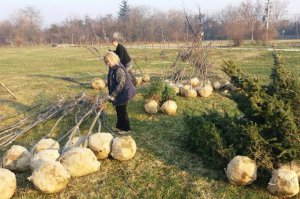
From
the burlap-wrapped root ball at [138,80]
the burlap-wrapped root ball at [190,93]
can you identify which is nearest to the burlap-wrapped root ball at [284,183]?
the burlap-wrapped root ball at [190,93]

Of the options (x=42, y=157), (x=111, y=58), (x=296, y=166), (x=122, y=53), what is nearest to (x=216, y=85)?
(x=122, y=53)

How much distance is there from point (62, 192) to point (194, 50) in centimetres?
875

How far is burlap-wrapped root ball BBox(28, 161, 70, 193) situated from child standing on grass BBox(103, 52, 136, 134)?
2.11 m

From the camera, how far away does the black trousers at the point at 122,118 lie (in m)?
6.87

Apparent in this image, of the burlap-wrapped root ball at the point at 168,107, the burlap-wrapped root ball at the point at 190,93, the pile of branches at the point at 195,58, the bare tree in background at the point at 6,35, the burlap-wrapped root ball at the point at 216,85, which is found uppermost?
the bare tree in background at the point at 6,35

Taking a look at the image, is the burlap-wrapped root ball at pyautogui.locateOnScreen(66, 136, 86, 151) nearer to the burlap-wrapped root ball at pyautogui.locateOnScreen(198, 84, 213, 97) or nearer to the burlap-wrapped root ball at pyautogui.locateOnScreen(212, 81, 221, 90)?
the burlap-wrapped root ball at pyautogui.locateOnScreen(198, 84, 213, 97)

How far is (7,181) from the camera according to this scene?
4.57 m

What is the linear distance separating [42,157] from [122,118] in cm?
228

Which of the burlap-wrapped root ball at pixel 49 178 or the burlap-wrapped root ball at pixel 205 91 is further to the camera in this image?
the burlap-wrapped root ball at pixel 205 91

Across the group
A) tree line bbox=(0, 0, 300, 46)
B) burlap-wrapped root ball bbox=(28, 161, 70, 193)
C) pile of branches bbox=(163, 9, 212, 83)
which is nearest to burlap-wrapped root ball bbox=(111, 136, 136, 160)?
burlap-wrapped root ball bbox=(28, 161, 70, 193)

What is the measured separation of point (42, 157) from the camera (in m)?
4.97

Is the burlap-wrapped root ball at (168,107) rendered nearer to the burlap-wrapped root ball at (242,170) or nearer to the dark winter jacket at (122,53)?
the dark winter jacket at (122,53)

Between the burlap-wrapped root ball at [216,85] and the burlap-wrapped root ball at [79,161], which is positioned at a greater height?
the burlap-wrapped root ball at [216,85]

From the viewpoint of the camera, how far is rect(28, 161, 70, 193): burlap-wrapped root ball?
15.1ft
